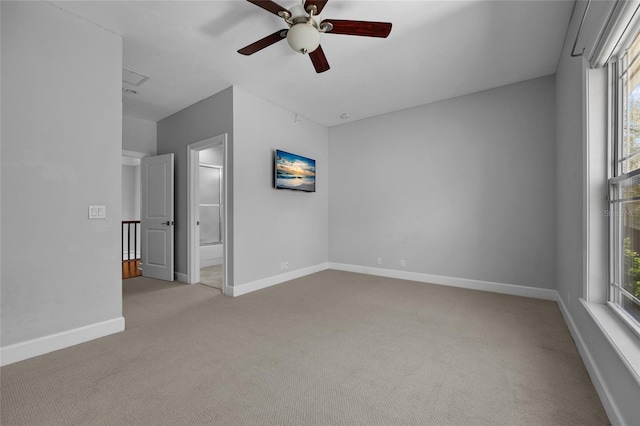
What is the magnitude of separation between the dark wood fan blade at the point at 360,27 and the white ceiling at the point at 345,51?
11.6 inches

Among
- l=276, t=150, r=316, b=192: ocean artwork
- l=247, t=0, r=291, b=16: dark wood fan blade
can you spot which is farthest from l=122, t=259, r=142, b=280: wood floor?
l=247, t=0, r=291, b=16: dark wood fan blade

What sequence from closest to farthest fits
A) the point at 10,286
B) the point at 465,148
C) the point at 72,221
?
1. the point at 10,286
2. the point at 72,221
3. the point at 465,148

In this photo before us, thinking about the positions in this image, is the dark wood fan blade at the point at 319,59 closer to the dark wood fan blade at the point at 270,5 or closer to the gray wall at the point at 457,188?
the dark wood fan blade at the point at 270,5

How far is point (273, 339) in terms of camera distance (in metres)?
2.49

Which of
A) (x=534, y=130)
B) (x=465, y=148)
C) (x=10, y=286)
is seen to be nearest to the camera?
(x=10, y=286)

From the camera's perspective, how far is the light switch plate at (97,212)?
99.0 inches

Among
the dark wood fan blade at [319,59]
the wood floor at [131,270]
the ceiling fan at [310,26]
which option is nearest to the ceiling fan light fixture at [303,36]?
the ceiling fan at [310,26]

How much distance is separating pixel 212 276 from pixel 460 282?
4145 mm

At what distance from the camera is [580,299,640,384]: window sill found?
1.30m

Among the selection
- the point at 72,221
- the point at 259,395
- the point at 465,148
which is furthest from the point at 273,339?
the point at 465,148

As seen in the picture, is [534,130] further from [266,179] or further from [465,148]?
[266,179]

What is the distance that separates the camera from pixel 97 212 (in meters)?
2.55

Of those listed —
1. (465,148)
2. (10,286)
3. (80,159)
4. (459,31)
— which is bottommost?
(10,286)

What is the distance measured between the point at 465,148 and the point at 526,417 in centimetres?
351
